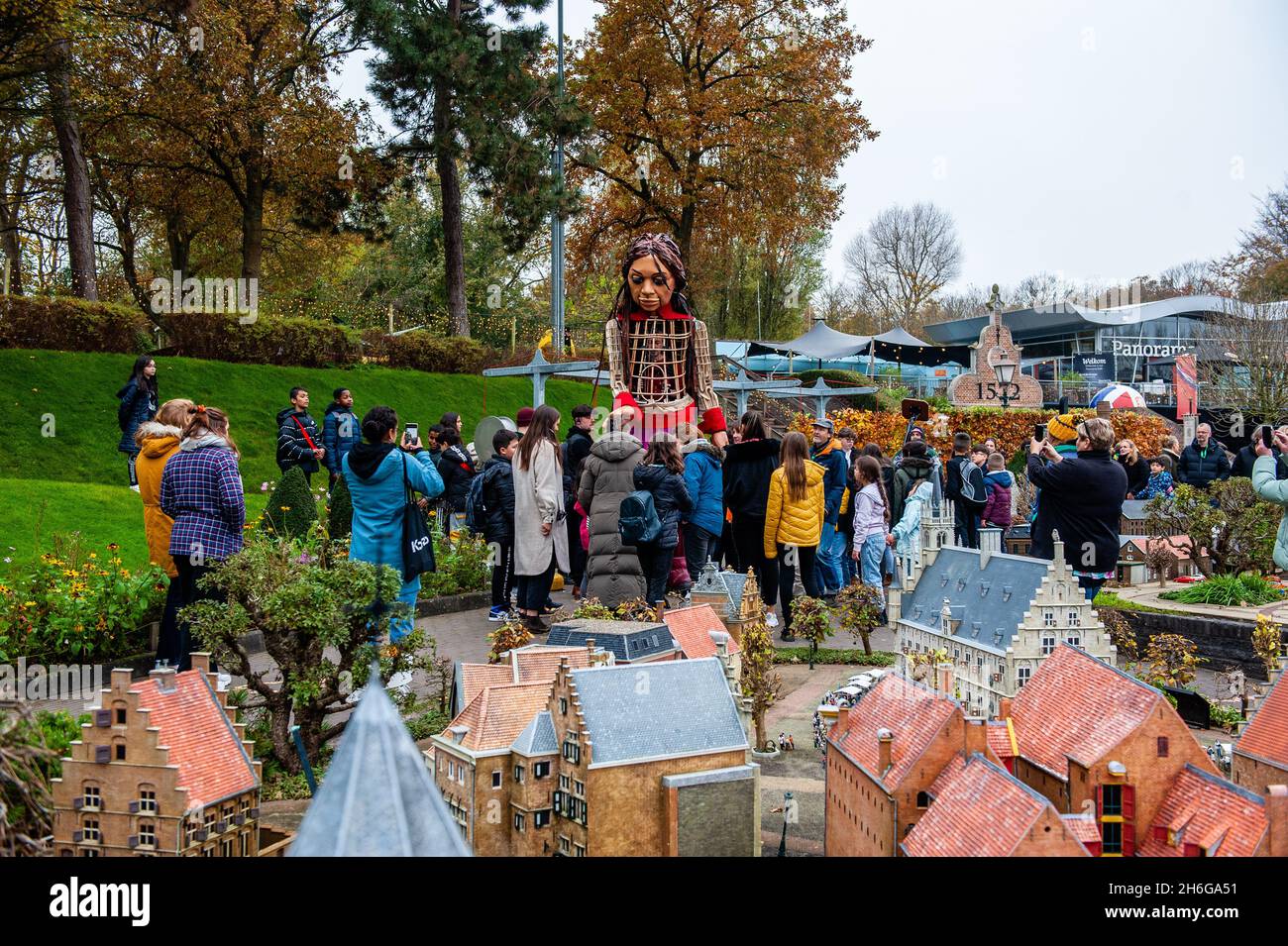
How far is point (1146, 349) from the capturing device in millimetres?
53094

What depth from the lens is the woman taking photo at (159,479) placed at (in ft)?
23.8

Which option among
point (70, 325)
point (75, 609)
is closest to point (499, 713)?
point (75, 609)

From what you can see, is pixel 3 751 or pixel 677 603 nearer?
pixel 3 751

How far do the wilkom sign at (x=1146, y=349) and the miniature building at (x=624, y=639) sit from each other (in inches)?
1993

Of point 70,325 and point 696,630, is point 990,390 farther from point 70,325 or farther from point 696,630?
point 696,630

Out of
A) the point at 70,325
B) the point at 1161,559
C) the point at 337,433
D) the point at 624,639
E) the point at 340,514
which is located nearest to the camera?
the point at 624,639

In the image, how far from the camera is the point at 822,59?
34.7m

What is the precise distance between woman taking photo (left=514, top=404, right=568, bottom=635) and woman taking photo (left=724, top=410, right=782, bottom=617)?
1.97m

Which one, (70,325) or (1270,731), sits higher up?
(70,325)

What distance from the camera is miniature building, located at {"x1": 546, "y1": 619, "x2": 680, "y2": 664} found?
14.7 ft

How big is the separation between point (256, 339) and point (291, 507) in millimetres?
13359
